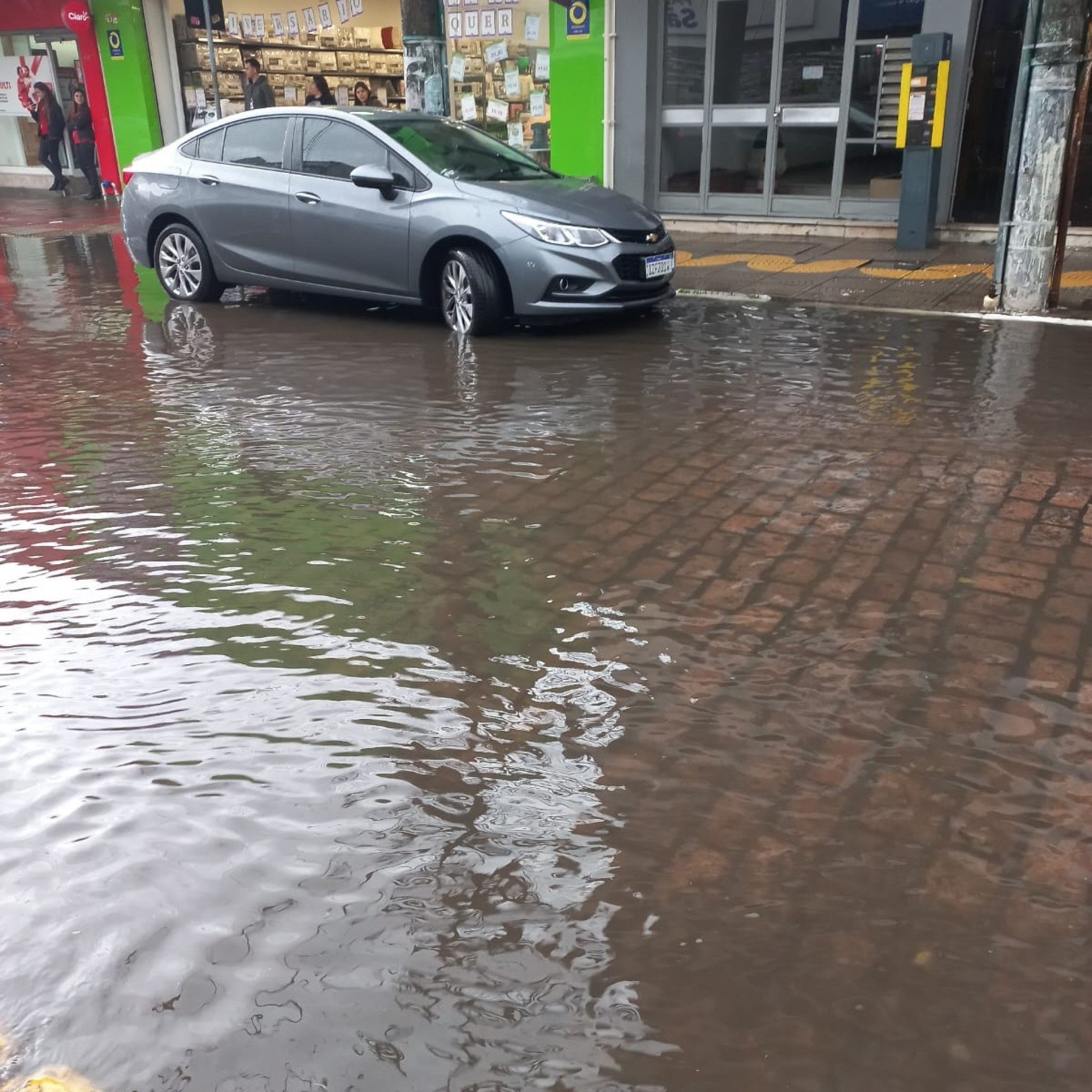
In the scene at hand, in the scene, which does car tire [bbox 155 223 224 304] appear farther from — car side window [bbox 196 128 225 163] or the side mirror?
the side mirror

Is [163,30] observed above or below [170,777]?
Result: above

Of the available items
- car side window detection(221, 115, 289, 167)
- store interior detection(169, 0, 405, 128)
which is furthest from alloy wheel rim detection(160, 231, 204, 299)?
store interior detection(169, 0, 405, 128)

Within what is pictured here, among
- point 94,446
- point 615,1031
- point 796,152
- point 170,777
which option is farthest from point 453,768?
point 796,152

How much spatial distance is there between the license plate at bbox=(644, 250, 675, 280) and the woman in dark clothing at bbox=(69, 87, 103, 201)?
54.3 ft

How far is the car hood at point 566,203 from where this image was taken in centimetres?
831

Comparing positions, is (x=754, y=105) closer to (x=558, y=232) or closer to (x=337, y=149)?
(x=337, y=149)

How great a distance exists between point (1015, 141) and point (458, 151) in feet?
14.0

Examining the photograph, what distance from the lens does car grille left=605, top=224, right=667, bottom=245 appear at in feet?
27.5

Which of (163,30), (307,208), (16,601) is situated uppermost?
(163,30)

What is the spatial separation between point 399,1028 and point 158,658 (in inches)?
76.4

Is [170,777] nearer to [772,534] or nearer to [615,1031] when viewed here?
[615,1031]

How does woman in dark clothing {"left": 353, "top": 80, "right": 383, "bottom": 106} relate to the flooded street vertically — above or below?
above

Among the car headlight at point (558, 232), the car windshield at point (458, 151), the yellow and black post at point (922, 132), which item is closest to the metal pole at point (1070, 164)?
the yellow and black post at point (922, 132)

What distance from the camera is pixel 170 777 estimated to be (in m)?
3.17
